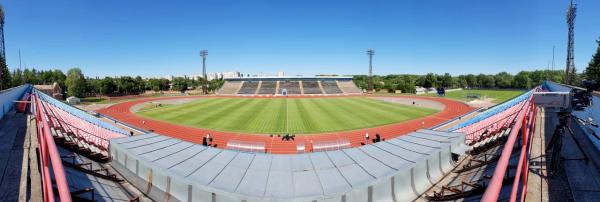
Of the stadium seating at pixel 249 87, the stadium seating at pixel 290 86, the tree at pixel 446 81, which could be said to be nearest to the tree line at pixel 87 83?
the stadium seating at pixel 249 87

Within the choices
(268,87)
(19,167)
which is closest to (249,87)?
(268,87)

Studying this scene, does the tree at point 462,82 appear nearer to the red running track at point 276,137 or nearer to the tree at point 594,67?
the tree at point 594,67

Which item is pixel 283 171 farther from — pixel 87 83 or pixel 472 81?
pixel 472 81

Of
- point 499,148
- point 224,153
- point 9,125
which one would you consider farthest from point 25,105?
point 499,148

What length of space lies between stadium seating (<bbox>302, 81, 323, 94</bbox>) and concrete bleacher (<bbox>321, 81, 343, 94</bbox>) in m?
2.76

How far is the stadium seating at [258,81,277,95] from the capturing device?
9157cm

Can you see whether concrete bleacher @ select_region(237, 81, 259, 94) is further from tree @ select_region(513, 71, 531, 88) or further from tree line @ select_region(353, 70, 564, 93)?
tree @ select_region(513, 71, 531, 88)

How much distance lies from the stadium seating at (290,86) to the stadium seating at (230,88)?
16.8 metres

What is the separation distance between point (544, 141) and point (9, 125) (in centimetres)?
1999

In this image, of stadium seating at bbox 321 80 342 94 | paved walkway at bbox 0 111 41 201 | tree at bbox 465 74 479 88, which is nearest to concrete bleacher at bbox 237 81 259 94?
stadium seating at bbox 321 80 342 94

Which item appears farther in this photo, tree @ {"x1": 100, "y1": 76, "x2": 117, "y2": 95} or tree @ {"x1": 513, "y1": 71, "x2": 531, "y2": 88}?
tree @ {"x1": 513, "y1": 71, "x2": 531, "y2": 88}

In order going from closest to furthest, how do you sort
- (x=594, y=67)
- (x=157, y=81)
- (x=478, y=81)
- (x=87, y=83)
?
(x=594, y=67)
(x=87, y=83)
(x=157, y=81)
(x=478, y=81)

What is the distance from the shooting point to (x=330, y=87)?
100 metres

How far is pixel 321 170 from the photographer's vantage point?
8.23m
